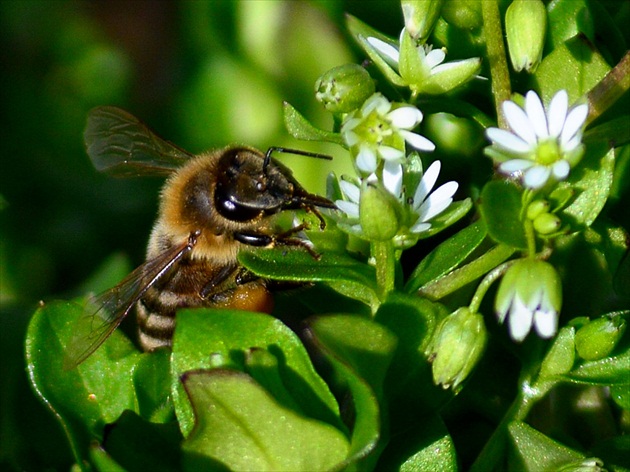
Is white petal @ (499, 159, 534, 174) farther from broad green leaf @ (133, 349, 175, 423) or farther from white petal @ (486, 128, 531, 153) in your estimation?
broad green leaf @ (133, 349, 175, 423)

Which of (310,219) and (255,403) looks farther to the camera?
(310,219)

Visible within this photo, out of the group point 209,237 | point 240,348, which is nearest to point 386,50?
point 209,237

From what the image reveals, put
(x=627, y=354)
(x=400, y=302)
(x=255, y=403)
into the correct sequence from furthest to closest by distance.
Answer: (x=627, y=354) → (x=400, y=302) → (x=255, y=403)

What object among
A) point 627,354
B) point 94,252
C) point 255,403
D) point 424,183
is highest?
point 424,183

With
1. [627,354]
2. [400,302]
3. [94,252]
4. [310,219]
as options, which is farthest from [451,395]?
[94,252]

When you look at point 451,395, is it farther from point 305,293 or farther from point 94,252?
point 94,252

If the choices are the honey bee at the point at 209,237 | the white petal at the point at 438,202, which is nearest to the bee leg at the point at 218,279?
the honey bee at the point at 209,237
